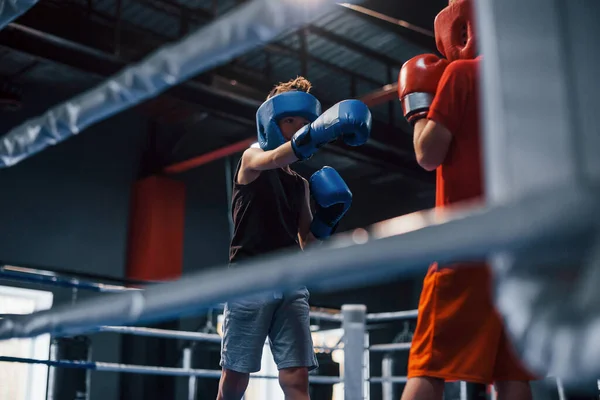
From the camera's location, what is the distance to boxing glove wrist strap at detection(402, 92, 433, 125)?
4.39ft

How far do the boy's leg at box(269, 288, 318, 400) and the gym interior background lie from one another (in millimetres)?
3262

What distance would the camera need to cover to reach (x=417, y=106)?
1.34m

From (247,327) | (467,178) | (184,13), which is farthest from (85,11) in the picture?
(467,178)

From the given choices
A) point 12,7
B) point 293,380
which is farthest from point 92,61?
point 293,380

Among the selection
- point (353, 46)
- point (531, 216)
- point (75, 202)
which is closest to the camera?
point (531, 216)

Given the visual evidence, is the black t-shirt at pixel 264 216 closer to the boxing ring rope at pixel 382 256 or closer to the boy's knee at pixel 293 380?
the boy's knee at pixel 293 380

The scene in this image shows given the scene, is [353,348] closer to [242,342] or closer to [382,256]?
[242,342]

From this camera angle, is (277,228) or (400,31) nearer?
(277,228)

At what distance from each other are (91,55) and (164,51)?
9.24ft

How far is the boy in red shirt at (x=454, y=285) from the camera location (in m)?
1.16

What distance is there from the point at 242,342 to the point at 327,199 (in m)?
0.42

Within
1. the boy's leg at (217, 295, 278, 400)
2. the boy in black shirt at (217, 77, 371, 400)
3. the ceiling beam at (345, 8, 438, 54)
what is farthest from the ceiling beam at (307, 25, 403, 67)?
the boy's leg at (217, 295, 278, 400)

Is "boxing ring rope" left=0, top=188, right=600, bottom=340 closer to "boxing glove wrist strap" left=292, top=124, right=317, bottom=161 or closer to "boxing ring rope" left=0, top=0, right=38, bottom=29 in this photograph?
"boxing glove wrist strap" left=292, top=124, right=317, bottom=161

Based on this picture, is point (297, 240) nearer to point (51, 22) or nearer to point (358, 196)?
point (51, 22)
